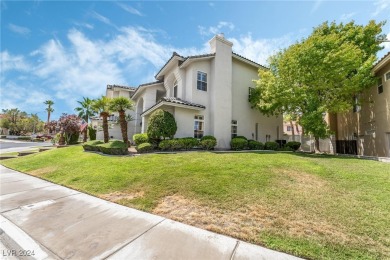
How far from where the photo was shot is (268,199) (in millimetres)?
5301

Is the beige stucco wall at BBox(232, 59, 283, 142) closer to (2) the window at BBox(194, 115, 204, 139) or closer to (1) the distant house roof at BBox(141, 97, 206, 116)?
(2) the window at BBox(194, 115, 204, 139)

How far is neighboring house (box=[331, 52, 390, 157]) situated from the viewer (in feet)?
47.4

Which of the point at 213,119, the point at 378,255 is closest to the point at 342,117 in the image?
the point at 213,119

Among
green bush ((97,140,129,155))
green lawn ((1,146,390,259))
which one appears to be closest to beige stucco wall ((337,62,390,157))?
green lawn ((1,146,390,259))

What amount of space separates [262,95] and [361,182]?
1225 centimetres

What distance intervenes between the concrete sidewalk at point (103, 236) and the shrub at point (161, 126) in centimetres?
803

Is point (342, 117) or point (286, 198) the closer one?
point (286, 198)

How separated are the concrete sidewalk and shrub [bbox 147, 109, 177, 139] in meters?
8.03

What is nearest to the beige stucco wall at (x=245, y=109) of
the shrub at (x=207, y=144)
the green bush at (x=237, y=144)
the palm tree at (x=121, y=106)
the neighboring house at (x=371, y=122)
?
the green bush at (x=237, y=144)

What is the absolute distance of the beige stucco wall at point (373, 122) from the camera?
14453 mm

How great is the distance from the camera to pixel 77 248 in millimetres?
3420

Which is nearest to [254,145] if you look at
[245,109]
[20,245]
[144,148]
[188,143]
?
[245,109]

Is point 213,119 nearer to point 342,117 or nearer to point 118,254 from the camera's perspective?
point 118,254

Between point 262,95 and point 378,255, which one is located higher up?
point 262,95
